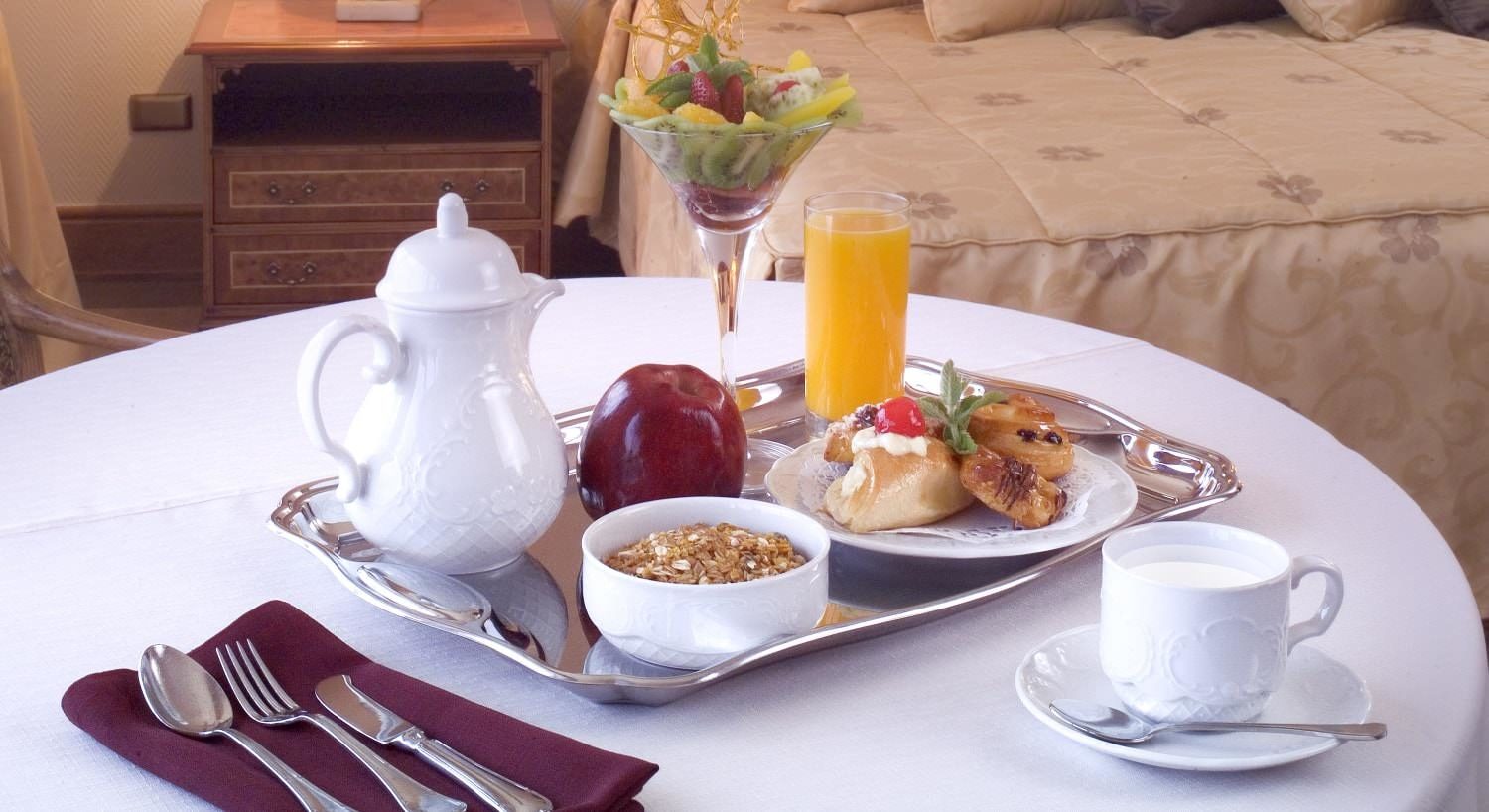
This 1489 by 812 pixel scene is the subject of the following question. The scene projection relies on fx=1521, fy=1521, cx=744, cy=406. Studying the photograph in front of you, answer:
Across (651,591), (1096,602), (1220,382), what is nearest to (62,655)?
(651,591)

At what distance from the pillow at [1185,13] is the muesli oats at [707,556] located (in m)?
2.16

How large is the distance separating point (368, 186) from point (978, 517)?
2.10 meters

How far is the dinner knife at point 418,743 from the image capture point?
25.5 inches

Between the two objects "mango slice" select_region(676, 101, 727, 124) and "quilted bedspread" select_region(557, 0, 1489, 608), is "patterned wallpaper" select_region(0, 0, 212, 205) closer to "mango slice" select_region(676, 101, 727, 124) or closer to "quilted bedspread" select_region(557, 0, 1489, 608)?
"quilted bedspread" select_region(557, 0, 1489, 608)

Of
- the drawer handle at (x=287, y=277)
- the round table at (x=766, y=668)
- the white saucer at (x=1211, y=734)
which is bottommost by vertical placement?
the drawer handle at (x=287, y=277)

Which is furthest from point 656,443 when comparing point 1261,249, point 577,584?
point 1261,249

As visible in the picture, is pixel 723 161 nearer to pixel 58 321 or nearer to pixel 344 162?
pixel 58 321

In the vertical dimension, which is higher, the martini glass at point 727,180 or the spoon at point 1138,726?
the martini glass at point 727,180

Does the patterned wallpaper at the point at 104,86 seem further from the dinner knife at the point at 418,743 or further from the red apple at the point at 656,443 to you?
the dinner knife at the point at 418,743

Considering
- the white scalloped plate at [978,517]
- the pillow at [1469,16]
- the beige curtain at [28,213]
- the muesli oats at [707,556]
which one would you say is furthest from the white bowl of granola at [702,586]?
the pillow at [1469,16]

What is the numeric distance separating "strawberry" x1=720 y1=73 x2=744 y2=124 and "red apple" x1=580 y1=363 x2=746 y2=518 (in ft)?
0.62

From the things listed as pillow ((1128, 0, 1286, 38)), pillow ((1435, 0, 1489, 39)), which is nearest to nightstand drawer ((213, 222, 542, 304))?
pillow ((1128, 0, 1286, 38))

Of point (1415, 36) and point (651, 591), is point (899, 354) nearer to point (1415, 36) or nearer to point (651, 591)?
point (651, 591)

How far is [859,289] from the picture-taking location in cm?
112
